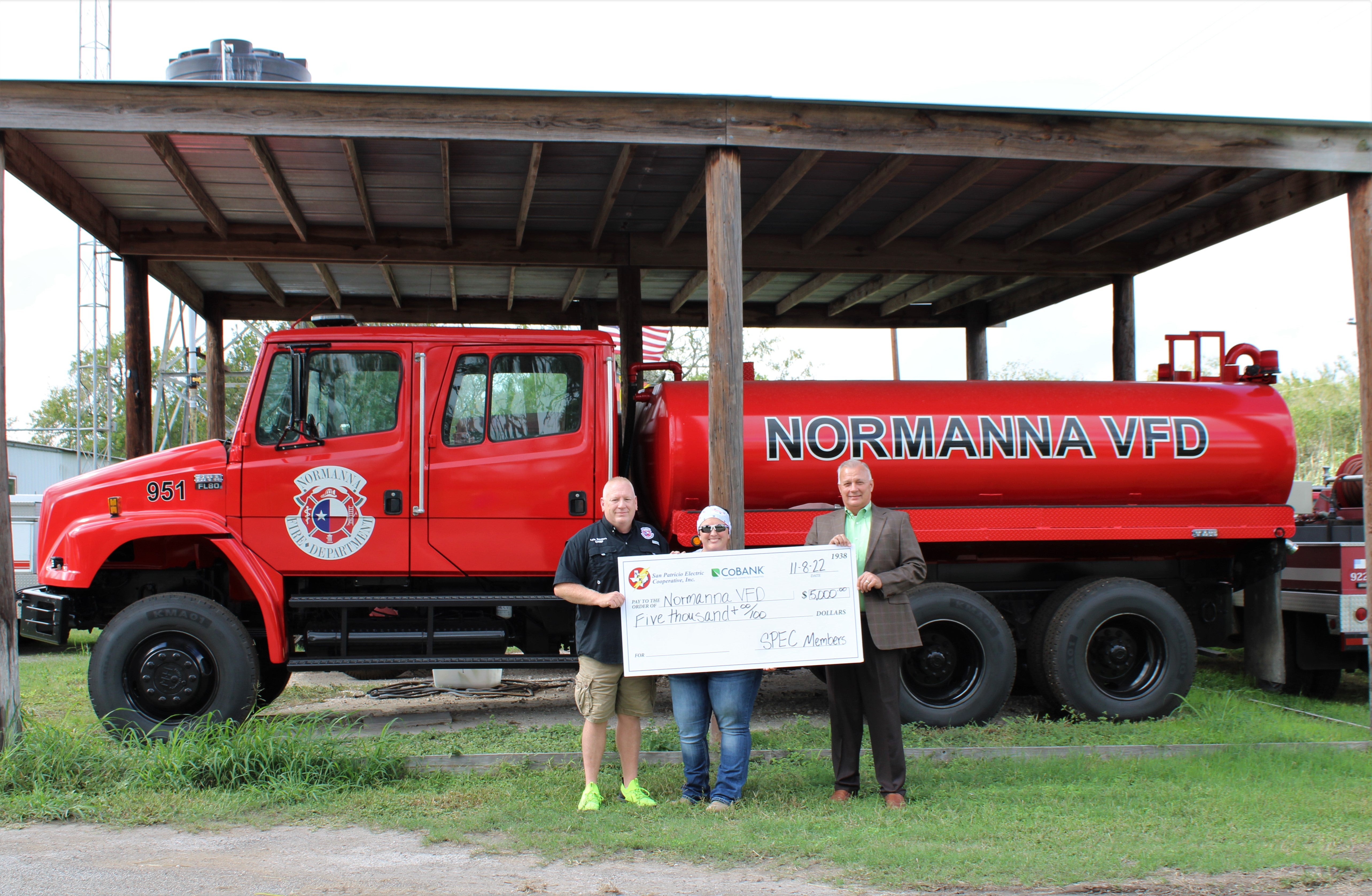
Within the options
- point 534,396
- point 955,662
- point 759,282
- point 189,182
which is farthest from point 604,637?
point 759,282

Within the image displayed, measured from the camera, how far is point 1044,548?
7332 millimetres

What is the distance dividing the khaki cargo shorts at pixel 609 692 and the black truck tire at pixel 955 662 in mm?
2321

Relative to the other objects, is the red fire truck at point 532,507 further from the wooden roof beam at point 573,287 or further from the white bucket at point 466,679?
the wooden roof beam at point 573,287

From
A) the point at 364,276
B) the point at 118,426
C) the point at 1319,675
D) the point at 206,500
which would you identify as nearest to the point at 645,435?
the point at 206,500

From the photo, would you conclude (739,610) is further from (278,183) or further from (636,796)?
(278,183)

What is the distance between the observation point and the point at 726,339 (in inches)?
243

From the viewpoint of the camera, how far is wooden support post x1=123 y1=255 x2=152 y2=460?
29.6ft

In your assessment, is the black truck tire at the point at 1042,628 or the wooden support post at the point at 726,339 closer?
the wooden support post at the point at 726,339

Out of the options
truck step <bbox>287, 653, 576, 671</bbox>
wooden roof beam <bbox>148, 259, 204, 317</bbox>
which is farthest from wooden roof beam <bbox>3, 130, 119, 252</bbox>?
truck step <bbox>287, 653, 576, 671</bbox>

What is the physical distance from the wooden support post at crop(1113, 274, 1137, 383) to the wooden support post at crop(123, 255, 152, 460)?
29.6ft

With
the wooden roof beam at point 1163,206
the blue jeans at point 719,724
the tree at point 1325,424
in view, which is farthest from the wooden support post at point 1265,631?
the tree at point 1325,424

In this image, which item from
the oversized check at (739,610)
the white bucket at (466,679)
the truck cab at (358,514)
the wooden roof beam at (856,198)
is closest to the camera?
the oversized check at (739,610)

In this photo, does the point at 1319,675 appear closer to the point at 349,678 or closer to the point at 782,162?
the point at 782,162

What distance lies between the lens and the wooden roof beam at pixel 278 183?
22.9 feet
